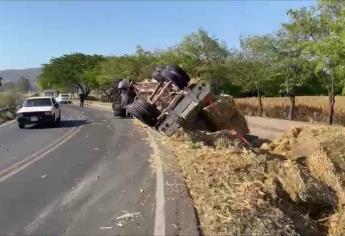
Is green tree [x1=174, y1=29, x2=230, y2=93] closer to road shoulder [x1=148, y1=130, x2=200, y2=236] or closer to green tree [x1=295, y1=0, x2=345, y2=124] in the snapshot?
green tree [x1=295, y1=0, x2=345, y2=124]

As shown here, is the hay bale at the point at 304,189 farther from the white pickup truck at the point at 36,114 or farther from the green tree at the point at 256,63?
the green tree at the point at 256,63

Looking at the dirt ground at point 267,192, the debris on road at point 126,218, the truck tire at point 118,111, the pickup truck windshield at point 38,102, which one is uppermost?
the dirt ground at point 267,192

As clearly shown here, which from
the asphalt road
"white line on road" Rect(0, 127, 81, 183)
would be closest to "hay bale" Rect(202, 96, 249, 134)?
the asphalt road

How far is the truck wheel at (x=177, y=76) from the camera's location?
57.0 ft

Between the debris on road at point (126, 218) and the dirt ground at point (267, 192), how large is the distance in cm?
84

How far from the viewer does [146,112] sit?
690 inches

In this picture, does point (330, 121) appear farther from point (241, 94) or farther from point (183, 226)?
point (241, 94)

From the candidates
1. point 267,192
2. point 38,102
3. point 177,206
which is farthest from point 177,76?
point 38,102

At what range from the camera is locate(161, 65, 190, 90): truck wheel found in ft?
57.0

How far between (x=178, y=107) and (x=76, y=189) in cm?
680

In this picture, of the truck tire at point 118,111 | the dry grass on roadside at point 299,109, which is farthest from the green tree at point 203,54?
the truck tire at point 118,111

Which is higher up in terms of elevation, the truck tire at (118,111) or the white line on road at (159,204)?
the white line on road at (159,204)

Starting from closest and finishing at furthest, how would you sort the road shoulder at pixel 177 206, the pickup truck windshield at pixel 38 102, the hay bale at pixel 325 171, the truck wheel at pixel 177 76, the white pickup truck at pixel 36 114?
the road shoulder at pixel 177 206 < the hay bale at pixel 325 171 < the truck wheel at pixel 177 76 < the white pickup truck at pixel 36 114 < the pickup truck windshield at pixel 38 102

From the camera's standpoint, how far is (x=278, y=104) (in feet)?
158
